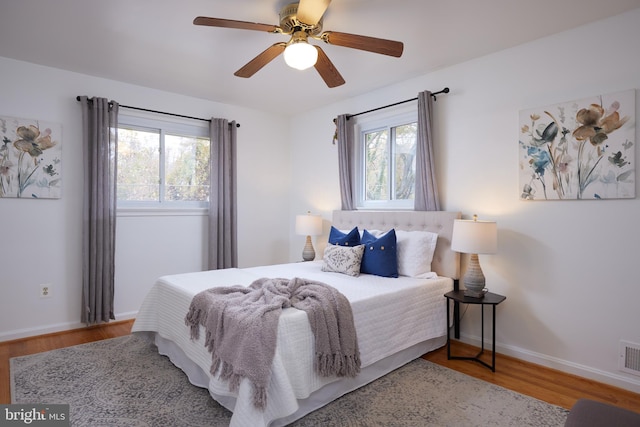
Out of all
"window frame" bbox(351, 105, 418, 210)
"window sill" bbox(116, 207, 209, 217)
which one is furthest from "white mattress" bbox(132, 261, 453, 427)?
"window sill" bbox(116, 207, 209, 217)

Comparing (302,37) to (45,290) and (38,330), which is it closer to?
(45,290)

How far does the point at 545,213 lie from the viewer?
2.69 meters

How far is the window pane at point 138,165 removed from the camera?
3777 millimetres

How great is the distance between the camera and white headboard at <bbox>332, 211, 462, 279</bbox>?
121 inches

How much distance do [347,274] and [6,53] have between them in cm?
352

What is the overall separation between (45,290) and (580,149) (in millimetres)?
4729

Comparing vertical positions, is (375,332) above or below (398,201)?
below

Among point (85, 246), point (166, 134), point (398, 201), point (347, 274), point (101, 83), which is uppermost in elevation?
point (101, 83)

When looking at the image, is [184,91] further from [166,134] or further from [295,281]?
[295,281]

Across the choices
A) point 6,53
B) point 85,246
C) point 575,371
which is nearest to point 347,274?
point 575,371

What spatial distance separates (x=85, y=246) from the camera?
11.1 ft

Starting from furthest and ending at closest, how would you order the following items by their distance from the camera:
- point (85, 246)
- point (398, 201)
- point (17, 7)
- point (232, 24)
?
point (398, 201)
point (85, 246)
point (17, 7)
point (232, 24)

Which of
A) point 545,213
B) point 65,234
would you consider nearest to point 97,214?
point 65,234

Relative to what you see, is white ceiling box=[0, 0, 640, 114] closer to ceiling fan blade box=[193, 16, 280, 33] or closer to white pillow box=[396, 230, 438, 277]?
ceiling fan blade box=[193, 16, 280, 33]
